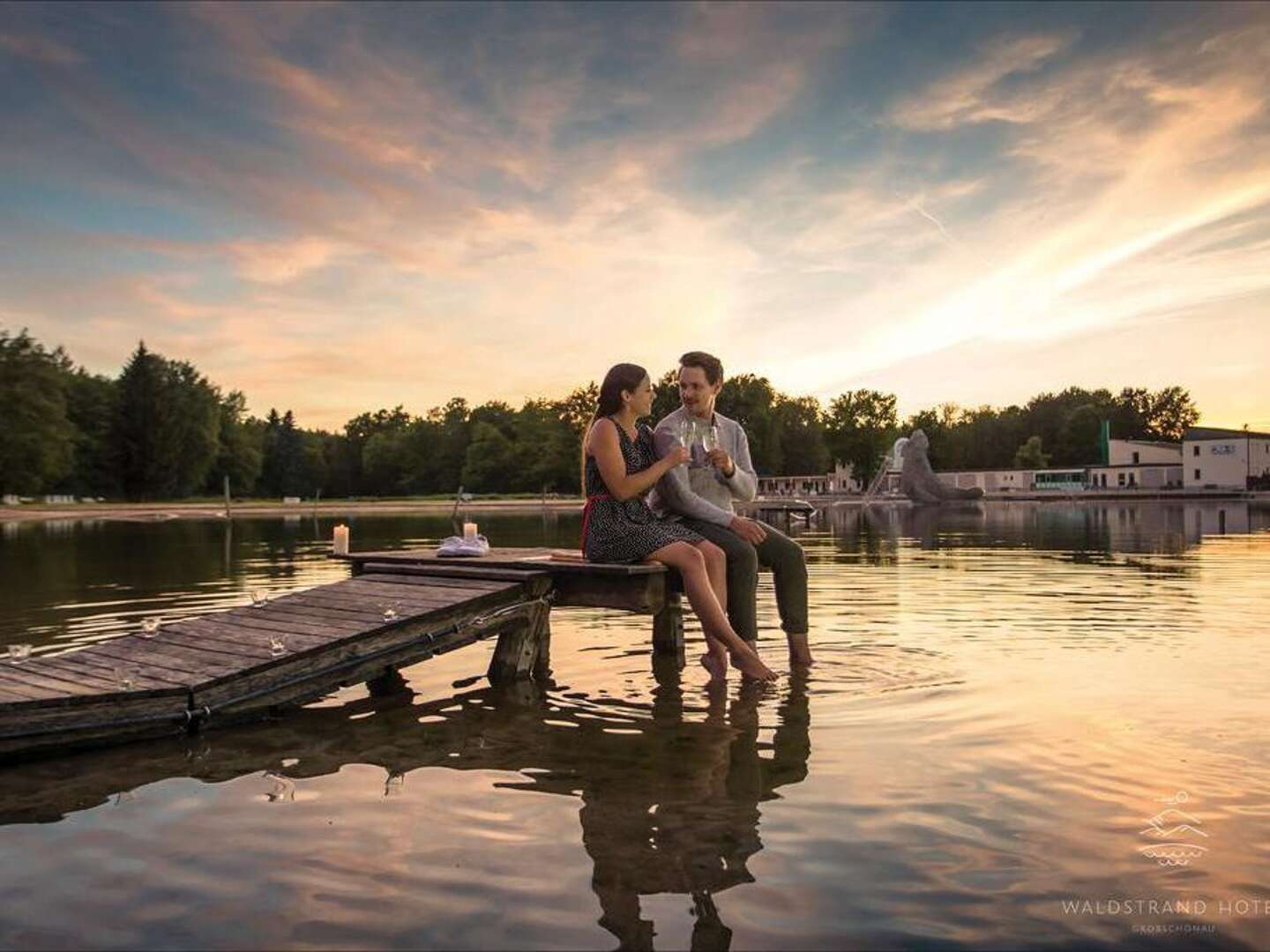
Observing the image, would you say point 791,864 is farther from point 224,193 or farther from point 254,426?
point 254,426

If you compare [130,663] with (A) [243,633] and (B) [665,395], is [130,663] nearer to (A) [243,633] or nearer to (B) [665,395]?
(A) [243,633]

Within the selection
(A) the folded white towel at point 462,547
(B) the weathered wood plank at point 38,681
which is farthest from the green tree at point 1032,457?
(B) the weathered wood plank at point 38,681

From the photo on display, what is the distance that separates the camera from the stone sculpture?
83750mm

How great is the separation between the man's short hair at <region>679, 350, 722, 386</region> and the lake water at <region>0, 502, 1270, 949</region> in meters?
2.63

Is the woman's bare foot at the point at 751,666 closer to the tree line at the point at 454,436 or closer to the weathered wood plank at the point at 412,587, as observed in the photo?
the weathered wood plank at the point at 412,587

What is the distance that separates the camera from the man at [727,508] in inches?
325

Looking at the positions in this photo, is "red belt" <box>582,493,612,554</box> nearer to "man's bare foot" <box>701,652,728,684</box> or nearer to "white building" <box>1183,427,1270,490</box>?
"man's bare foot" <box>701,652,728,684</box>

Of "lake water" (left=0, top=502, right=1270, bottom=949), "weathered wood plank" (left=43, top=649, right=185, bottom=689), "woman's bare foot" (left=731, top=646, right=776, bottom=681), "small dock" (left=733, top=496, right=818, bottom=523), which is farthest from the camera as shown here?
"small dock" (left=733, top=496, right=818, bottom=523)

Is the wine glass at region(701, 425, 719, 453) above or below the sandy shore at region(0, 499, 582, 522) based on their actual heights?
above

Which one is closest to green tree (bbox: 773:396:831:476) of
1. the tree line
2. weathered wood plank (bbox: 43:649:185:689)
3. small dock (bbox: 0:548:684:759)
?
the tree line

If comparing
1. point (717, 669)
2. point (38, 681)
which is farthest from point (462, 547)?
point (38, 681)

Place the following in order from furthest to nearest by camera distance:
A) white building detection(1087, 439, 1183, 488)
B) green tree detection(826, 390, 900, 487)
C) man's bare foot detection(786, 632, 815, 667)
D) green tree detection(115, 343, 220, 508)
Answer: green tree detection(826, 390, 900, 487), white building detection(1087, 439, 1183, 488), green tree detection(115, 343, 220, 508), man's bare foot detection(786, 632, 815, 667)
